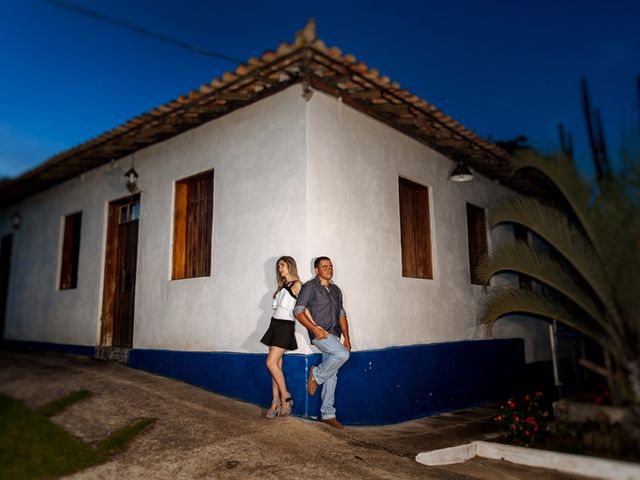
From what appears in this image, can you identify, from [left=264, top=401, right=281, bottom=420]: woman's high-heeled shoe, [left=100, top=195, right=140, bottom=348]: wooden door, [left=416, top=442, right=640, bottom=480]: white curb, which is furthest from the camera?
[left=100, top=195, right=140, bottom=348]: wooden door

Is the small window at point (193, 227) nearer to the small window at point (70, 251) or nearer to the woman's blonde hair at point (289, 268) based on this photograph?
the woman's blonde hair at point (289, 268)

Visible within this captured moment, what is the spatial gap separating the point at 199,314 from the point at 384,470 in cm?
339

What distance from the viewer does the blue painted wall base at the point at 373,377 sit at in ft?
18.2

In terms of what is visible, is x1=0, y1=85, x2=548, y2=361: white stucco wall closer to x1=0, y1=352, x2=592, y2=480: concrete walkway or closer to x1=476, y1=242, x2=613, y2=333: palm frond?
x1=0, y1=352, x2=592, y2=480: concrete walkway

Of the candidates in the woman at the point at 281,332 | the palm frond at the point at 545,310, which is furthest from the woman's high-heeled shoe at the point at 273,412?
A: the palm frond at the point at 545,310

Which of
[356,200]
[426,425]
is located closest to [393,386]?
[426,425]

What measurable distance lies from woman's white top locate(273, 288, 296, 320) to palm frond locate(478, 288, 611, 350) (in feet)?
7.43

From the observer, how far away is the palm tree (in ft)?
13.0

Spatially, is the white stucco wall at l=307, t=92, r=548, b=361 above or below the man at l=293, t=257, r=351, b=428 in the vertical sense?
above

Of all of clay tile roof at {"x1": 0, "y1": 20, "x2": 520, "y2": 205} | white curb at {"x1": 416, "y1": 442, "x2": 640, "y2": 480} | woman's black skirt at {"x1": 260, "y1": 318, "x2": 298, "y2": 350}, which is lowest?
white curb at {"x1": 416, "y1": 442, "x2": 640, "y2": 480}

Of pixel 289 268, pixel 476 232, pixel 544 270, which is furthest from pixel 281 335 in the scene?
pixel 476 232

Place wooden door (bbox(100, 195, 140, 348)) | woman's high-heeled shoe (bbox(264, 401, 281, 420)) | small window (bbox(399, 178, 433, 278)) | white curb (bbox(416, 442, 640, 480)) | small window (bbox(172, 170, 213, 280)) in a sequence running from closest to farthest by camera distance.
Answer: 1. white curb (bbox(416, 442, 640, 480))
2. woman's high-heeled shoe (bbox(264, 401, 281, 420))
3. small window (bbox(172, 170, 213, 280))
4. small window (bbox(399, 178, 433, 278))
5. wooden door (bbox(100, 195, 140, 348))

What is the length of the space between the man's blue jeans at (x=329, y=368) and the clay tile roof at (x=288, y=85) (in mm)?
2879

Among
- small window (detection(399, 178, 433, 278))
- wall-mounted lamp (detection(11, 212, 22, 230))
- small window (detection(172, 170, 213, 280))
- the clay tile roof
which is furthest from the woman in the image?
wall-mounted lamp (detection(11, 212, 22, 230))
